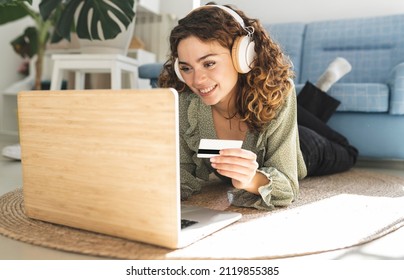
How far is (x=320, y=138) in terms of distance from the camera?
5.25 feet

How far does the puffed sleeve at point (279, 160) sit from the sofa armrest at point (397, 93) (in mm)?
1011

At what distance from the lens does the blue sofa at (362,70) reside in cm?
199

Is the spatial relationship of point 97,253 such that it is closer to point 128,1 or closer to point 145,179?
point 145,179

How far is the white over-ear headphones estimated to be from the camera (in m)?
1.02

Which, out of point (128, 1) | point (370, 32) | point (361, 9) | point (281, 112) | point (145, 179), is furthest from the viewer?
point (361, 9)

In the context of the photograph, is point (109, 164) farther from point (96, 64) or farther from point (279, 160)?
point (96, 64)

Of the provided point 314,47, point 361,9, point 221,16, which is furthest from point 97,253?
point 361,9

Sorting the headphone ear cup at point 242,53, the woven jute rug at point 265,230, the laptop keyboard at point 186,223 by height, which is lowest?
the woven jute rug at point 265,230

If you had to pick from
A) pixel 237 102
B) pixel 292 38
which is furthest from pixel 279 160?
pixel 292 38

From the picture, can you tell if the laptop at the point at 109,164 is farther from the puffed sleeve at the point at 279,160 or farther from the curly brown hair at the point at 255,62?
the curly brown hair at the point at 255,62

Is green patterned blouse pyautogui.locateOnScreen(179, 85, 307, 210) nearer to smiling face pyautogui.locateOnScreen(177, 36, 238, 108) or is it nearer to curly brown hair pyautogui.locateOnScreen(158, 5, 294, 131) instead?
curly brown hair pyautogui.locateOnScreen(158, 5, 294, 131)

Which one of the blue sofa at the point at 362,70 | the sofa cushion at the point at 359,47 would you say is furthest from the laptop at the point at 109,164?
the sofa cushion at the point at 359,47

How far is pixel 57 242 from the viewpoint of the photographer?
823 millimetres

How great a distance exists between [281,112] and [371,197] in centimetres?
44
